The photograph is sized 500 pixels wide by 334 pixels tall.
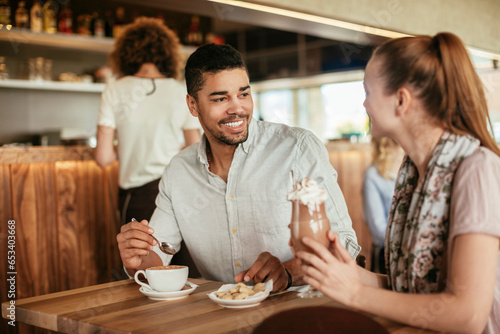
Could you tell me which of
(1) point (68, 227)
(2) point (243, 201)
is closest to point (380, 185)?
(2) point (243, 201)

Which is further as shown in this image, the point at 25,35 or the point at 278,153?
the point at 25,35

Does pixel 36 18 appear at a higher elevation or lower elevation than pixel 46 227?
higher

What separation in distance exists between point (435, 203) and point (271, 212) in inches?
28.1

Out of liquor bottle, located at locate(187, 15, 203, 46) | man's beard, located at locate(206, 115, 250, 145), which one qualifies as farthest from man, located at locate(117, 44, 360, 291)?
liquor bottle, located at locate(187, 15, 203, 46)

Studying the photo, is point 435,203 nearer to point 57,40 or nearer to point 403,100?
point 403,100

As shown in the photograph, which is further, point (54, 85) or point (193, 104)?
point (54, 85)

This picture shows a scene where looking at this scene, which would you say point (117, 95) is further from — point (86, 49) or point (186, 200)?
point (86, 49)

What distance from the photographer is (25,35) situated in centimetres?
472

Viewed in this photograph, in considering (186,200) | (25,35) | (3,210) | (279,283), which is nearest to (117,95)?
(3,210)

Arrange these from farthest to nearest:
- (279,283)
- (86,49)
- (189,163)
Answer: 1. (86,49)
2. (189,163)
3. (279,283)

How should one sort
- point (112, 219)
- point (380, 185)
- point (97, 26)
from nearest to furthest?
point (112, 219)
point (380, 185)
point (97, 26)

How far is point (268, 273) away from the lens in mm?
1515

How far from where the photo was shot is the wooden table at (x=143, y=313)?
1190 mm

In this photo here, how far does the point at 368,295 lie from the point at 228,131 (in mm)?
911
